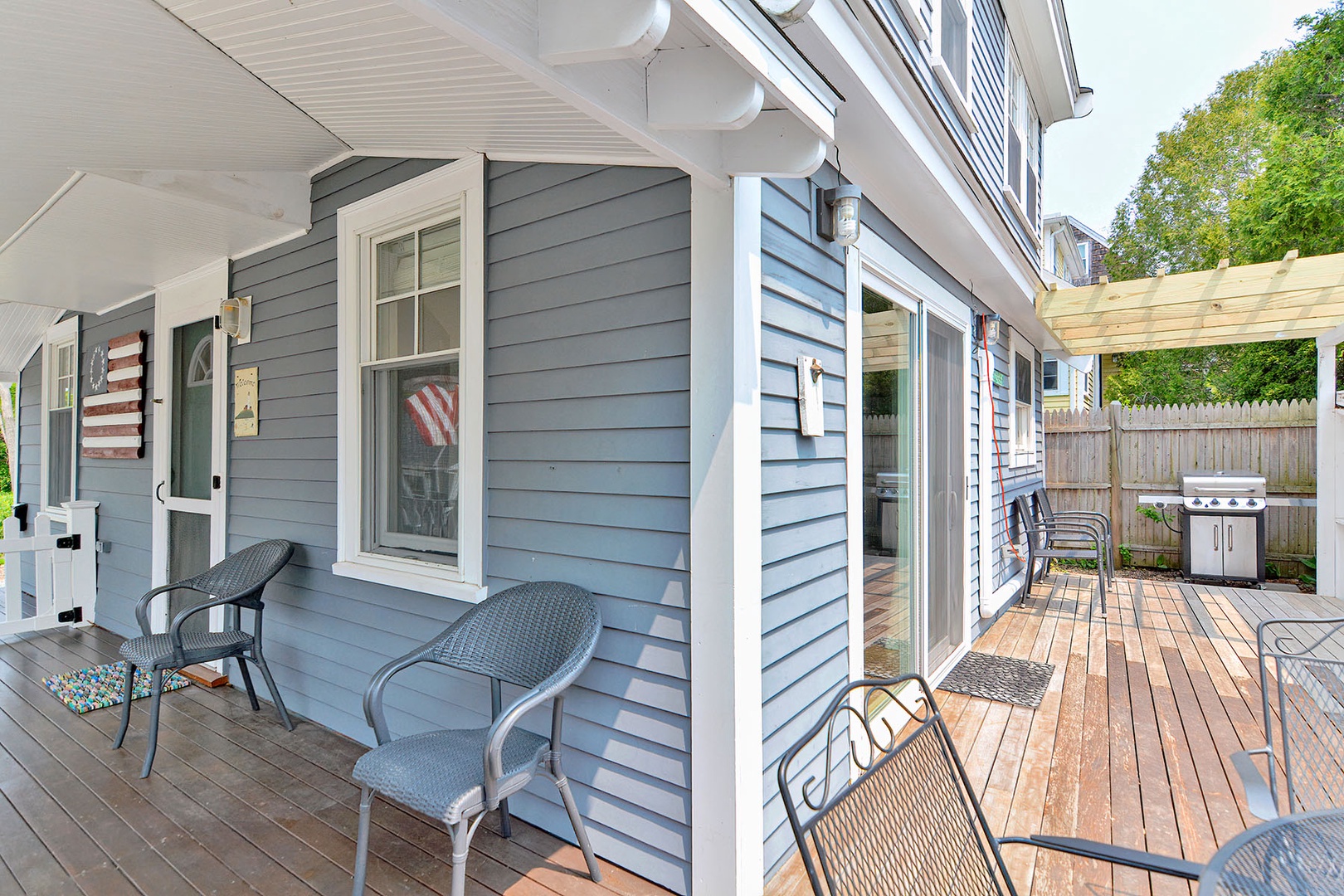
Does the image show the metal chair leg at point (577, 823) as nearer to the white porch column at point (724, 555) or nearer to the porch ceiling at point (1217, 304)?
the white porch column at point (724, 555)

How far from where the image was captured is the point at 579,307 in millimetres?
2125

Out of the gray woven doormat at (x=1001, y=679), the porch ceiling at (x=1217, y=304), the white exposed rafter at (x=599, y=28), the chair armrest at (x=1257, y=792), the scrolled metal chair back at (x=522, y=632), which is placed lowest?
the gray woven doormat at (x=1001, y=679)

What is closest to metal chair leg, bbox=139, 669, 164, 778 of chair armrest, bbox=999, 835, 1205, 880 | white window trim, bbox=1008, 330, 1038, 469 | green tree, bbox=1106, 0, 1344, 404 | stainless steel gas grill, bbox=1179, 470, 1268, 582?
chair armrest, bbox=999, 835, 1205, 880

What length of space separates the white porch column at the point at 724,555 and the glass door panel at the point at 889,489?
106 centimetres

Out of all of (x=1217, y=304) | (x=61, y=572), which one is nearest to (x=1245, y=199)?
(x=1217, y=304)

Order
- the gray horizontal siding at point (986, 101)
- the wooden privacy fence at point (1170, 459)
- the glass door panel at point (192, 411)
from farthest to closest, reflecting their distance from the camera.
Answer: the wooden privacy fence at point (1170, 459) < the glass door panel at point (192, 411) < the gray horizontal siding at point (986, 101)

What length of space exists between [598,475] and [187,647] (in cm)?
212

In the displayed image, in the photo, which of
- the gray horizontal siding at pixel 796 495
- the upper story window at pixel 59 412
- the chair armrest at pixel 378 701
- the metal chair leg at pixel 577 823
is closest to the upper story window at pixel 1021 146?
the gray horizontal siding at pixel 796 495

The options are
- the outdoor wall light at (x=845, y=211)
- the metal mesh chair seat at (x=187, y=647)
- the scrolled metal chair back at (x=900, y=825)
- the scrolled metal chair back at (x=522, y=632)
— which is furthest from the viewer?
the metal mesh chair seat at (x=187, y=647)

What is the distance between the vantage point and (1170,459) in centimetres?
704

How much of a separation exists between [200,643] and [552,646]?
1.91 m

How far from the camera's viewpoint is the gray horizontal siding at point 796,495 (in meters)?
1.96

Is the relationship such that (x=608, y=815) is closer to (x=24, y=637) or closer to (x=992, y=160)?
(x=992, y=160)

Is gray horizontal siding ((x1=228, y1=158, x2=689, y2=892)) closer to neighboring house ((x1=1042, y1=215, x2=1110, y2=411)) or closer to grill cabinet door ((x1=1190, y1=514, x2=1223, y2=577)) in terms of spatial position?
grill cabinet door ((x1=1190, y1=514, x2=1223, y2=577))
